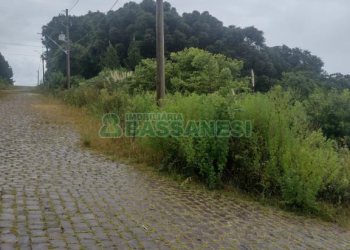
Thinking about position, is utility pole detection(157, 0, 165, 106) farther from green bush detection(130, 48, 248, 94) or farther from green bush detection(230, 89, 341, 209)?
green bush detection(130, 48, 248, 94)

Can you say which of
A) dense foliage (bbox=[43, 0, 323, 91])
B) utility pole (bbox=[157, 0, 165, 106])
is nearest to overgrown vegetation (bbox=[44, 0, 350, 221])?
utility pole (bbox=[157, 0, 165, 106])

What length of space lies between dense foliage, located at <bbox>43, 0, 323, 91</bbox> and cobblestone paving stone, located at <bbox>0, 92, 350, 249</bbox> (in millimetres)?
29364

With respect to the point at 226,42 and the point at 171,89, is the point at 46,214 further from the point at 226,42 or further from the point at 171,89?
the point at 226,42

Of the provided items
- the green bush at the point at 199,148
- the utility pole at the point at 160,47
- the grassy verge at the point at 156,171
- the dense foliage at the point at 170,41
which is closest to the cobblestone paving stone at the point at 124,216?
the grassy verge at the point at 156,171

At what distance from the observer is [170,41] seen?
117ft

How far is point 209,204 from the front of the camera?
629cm

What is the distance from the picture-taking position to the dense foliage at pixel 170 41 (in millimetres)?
36688

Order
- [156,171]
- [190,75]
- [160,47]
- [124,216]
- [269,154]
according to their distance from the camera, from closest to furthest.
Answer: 1. [124,216]
2. [269,154]
3. [156,171]
4. [160,47]
5. [190,75]

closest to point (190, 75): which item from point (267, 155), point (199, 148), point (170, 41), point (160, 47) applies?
point (160, 47)

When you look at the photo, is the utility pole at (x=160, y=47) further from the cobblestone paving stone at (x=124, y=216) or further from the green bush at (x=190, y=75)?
the green bush at (x=190, y=75)

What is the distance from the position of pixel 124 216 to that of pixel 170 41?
31.7 meters

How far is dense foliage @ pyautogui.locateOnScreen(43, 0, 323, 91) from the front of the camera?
36688 mm

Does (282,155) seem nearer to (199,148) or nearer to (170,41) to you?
(199,148)

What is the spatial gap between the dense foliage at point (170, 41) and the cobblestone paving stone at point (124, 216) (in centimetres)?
2936
